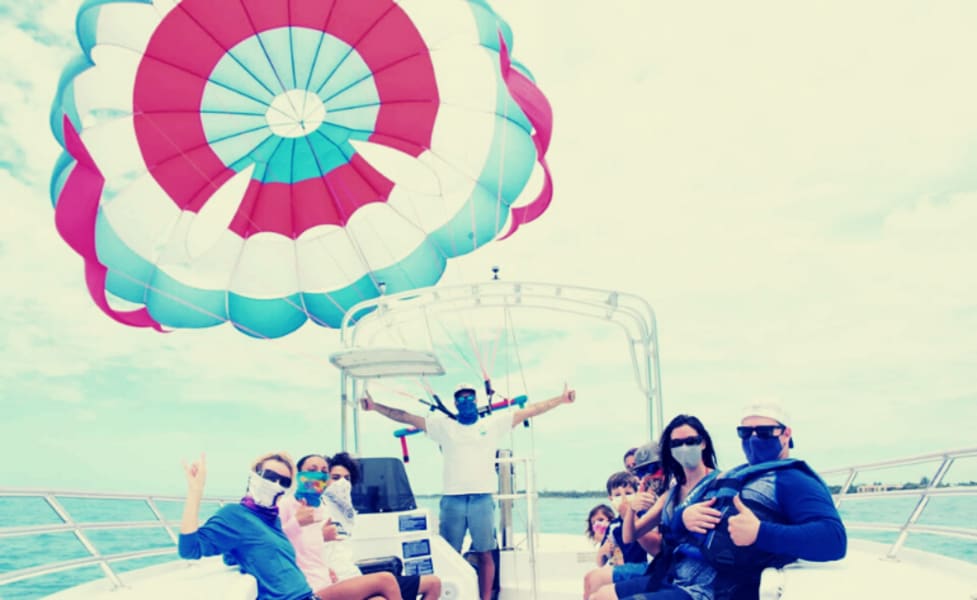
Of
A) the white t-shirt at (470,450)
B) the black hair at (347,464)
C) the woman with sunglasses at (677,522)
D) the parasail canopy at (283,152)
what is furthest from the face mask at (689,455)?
the parasail canopy at (283,152)

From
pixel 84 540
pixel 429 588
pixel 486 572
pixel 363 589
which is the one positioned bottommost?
pixel 486 572

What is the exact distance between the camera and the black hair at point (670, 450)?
9.57 ft

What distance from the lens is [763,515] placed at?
235 centimetres

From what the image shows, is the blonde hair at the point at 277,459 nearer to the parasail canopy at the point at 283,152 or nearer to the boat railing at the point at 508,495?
the boat railing at the point at 508,495

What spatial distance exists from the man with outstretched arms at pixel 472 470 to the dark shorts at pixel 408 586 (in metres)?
1.23

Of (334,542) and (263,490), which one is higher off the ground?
(263,490)

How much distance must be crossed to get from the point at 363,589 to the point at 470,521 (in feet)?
5.89

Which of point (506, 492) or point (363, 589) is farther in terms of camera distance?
point (506, 492)

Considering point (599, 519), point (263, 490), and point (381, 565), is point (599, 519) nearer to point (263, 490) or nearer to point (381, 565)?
point (381, 565)

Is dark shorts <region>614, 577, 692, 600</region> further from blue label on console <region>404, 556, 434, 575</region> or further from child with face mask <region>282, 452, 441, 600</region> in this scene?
blue label on console <region>404, 556, 434, 575</region>

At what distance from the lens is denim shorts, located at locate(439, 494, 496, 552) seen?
5266 mm

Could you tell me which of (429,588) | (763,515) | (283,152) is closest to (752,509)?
(763,515)

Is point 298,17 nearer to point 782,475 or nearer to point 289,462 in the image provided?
point 289,462

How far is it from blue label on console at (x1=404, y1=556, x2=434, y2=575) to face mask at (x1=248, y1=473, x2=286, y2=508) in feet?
5.22
